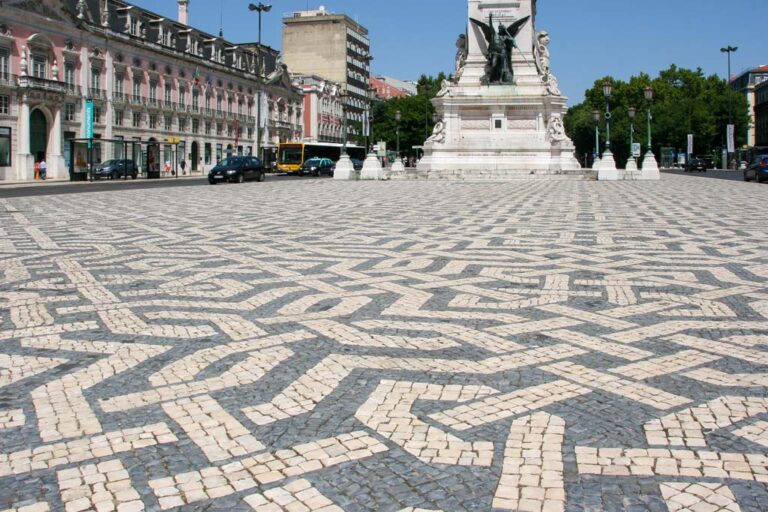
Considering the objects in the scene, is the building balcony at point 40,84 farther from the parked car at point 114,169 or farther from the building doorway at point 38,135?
the parked car at point 114,169

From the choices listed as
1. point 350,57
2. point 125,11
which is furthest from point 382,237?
point 350,57

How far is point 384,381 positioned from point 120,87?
61142mm

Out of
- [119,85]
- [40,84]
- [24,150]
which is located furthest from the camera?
[119,85]

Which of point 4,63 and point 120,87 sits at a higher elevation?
point 120,87

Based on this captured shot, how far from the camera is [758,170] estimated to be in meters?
37.4

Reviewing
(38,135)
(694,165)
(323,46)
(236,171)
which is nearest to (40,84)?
(38,135)

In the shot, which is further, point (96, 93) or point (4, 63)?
point (96, 93)

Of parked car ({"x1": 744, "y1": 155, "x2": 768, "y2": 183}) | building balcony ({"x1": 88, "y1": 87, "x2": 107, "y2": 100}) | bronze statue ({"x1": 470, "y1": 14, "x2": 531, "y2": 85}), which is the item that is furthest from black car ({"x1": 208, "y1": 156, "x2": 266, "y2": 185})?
parked car ({"x1": 744, "y1": 155, "x2": 768, "y2": 183})

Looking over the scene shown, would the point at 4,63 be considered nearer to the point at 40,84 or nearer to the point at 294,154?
the point at 40,84

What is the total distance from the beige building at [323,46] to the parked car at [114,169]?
6363cm

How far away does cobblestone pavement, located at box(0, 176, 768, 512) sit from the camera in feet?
9.93

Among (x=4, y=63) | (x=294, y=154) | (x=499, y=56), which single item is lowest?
(x=294, y=154)

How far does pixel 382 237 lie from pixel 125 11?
57831 millimetres

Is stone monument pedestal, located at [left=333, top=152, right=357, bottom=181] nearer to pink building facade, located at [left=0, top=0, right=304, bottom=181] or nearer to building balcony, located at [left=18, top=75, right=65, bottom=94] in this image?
pink building facade, located at [left=0, top=0, right=304, bottom=181]
